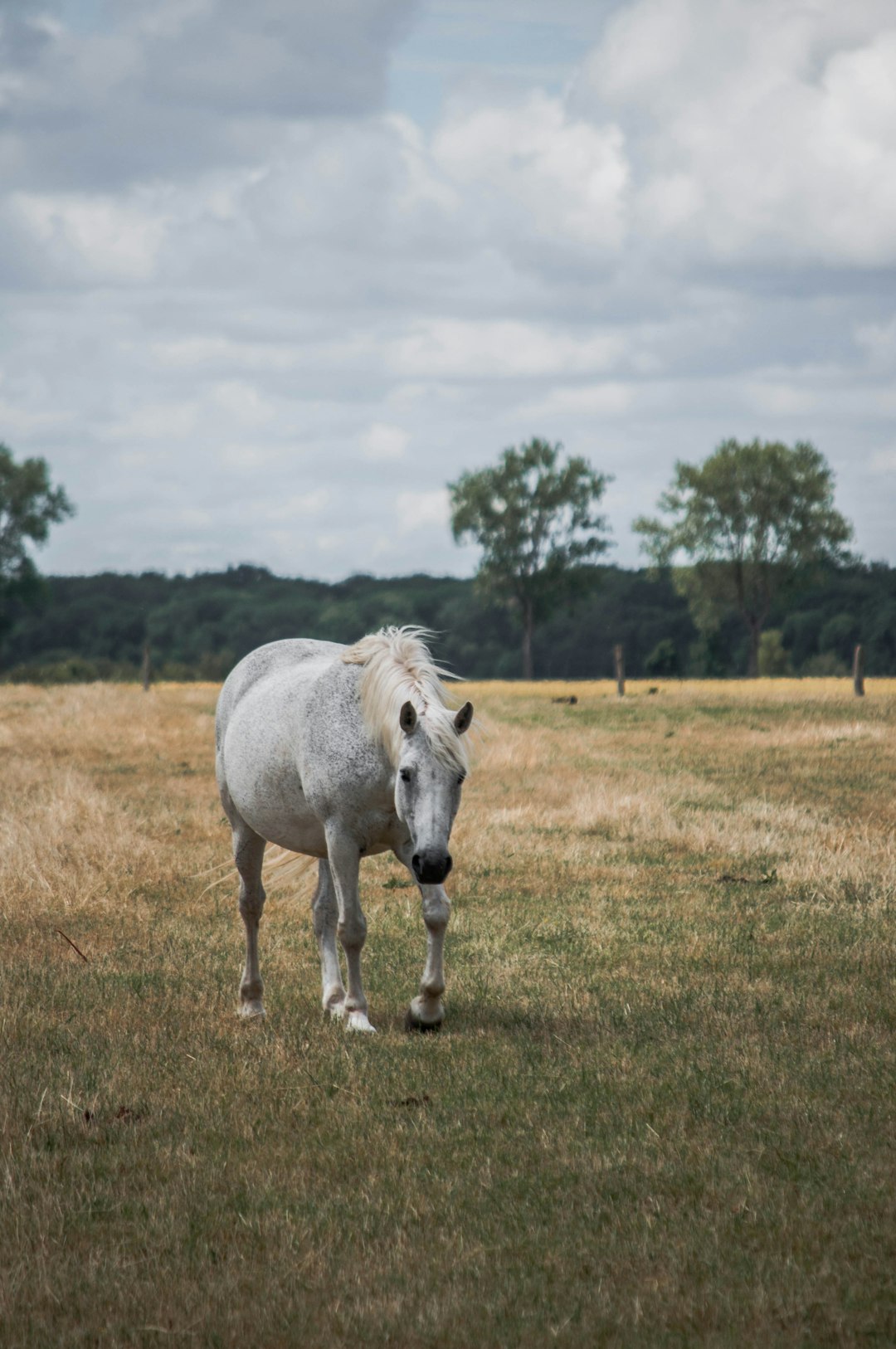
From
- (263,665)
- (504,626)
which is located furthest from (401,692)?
(504,626)

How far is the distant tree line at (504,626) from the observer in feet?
267

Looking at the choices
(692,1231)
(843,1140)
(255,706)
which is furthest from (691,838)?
(692,1231)

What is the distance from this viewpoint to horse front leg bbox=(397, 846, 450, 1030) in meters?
6.55

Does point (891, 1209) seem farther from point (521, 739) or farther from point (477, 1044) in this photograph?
point (521, 739)

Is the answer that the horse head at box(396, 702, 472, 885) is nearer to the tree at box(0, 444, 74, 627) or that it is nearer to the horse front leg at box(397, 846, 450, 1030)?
the horse front leg at box(397, 846, 450, 1030)

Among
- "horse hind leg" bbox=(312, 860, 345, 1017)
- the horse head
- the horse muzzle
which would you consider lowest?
"horse hind leg" bbox=(312, 860, 345, 1017)

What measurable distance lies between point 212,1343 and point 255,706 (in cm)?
464

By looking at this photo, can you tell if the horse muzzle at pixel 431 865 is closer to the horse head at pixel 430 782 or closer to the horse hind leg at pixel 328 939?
the horse head at pixel 430 782

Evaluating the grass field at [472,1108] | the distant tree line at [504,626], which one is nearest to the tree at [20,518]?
the distant tree line at [504,626]

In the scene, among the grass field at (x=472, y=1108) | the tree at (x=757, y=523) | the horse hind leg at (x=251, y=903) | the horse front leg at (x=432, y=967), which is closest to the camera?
the grass field at (x=472, y=1108)

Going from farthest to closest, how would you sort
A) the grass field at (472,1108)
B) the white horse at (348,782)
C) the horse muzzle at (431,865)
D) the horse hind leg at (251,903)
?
the horse hind leg at (251,903)
the white horse at (348,782)
the horse muzzle at (431,865)
the grass field at (472,1108)

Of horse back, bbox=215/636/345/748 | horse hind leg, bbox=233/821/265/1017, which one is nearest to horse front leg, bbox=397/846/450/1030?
horse hind leg, bbox=233/821/265/1017

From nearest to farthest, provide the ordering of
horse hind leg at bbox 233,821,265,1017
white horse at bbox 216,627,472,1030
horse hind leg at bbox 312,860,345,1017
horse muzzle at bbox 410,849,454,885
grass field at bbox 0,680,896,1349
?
grass field at bbox 0,680,896,1349
horse muzzle at bbox 410,849,454,885
white horse at bbox 216,627,472,1030
horse hind leg at bbox 312,860,345,1017
horse hind leg at bbox 233,821,265,1017

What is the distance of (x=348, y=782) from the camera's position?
682cm
